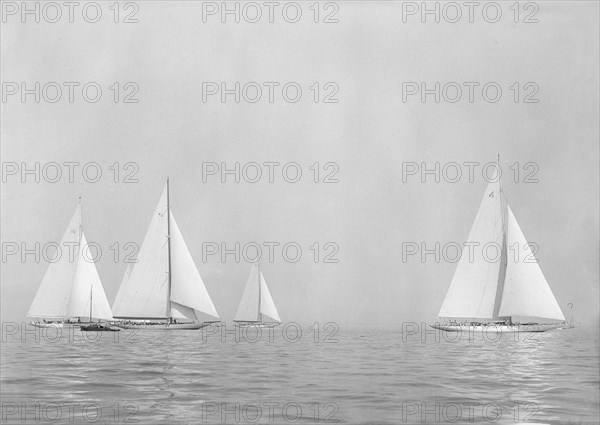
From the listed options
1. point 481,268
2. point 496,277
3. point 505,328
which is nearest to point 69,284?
point 481,268

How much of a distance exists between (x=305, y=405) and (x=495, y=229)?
44243 mm

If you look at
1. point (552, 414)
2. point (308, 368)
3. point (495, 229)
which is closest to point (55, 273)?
point (495, 229)

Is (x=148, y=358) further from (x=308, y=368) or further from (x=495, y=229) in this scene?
(x=495, y=229)

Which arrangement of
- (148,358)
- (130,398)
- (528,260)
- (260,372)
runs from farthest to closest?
(528,260) < (148,358) < (260,372) < (130,398)

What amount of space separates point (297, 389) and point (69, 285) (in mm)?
50340

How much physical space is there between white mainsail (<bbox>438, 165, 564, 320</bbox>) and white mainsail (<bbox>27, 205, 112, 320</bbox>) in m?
30.2

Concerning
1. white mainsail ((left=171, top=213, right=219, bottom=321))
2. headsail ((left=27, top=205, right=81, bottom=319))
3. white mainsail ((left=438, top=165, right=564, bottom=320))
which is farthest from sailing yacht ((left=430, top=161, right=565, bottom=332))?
headsail ((left=27, top=205, right=81, bottom=319))

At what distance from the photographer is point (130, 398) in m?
18.0

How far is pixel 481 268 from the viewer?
194 ft

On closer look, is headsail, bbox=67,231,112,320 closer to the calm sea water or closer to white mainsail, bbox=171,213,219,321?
white mainsail, bbox=171,213,219,321

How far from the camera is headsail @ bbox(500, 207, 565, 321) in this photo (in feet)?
186

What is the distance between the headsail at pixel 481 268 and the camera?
58094 mm

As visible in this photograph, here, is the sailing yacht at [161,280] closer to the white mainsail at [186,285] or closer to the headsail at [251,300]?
the white mainsail at [186,285]

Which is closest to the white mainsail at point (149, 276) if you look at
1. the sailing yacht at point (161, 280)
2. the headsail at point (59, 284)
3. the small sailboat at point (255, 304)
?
the sailing yacht at point (161, 280)
